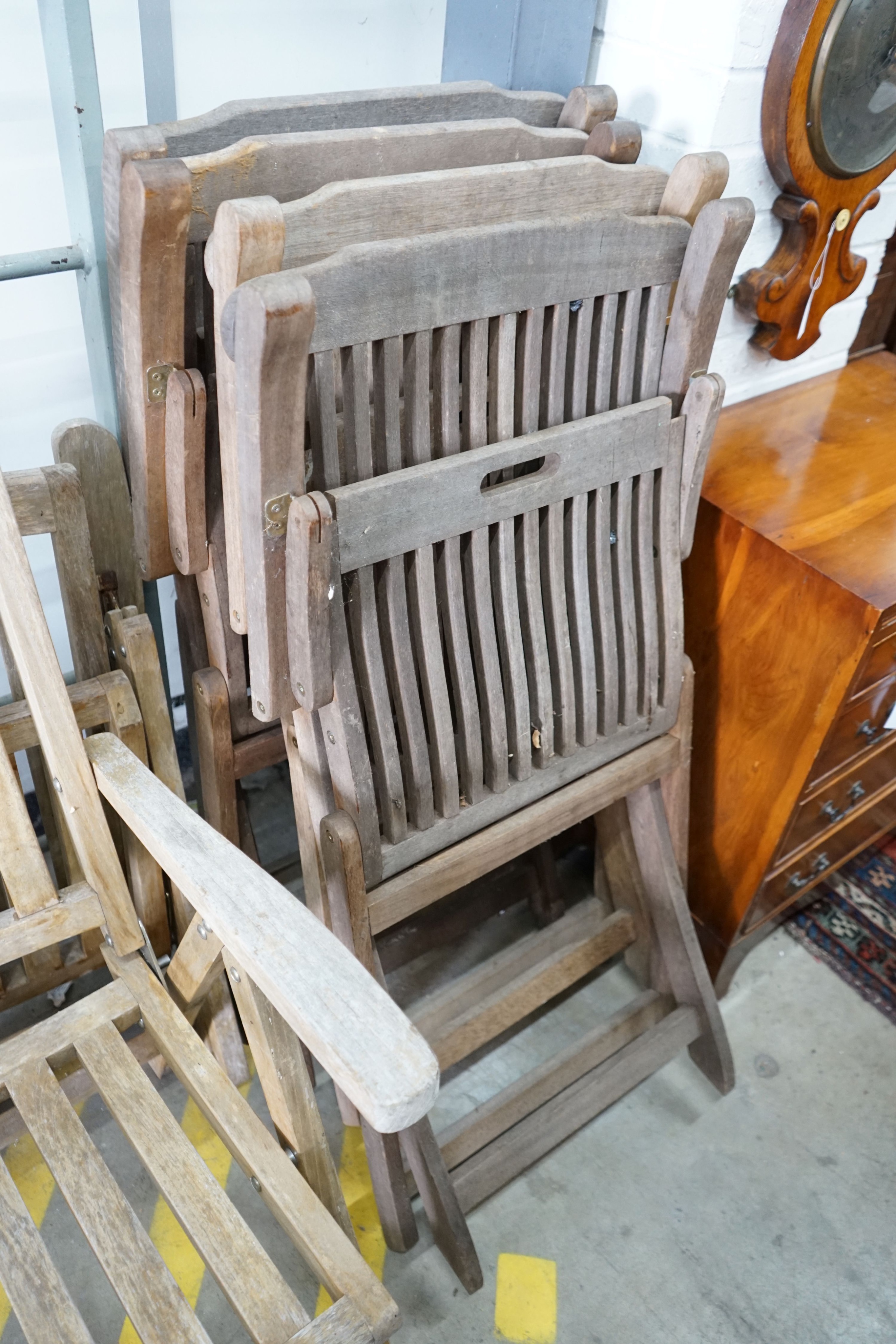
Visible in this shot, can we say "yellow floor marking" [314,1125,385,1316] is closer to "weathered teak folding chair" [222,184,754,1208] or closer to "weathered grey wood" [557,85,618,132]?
"weathered teak folding chair" [222,184,754,1208]

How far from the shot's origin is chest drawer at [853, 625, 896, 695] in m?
1.51

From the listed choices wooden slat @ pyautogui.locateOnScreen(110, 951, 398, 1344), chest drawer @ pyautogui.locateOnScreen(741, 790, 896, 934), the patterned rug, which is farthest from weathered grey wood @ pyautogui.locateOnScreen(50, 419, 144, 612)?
the patterned rug

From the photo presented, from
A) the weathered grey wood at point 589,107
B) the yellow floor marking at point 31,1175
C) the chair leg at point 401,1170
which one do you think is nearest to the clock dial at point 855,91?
the weathered grey wood at point 589,107

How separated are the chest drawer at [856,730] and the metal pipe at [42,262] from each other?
52.6 inches

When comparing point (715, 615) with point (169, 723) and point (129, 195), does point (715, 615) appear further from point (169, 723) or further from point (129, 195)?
point (129, 195)

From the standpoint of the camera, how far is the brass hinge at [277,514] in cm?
104

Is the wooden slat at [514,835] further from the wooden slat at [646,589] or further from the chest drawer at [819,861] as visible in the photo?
the chest drawer at [819,861]

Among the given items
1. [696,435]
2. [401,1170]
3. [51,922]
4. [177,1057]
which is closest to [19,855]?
[51,922]

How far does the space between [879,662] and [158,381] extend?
117 centimetres

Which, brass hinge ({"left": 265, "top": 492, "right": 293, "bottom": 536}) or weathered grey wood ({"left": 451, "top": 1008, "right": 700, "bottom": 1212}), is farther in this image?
weathered grey wood ({"left": 451, "top": 1008, "right": 700, "bottom": 1212})

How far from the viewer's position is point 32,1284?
1042 mm

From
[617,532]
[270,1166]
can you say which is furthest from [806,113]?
[270,1166]

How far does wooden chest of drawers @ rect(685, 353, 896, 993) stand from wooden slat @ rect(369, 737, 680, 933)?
8.2 inches

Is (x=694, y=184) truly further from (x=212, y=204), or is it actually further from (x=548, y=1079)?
(x=548, y=1079)
